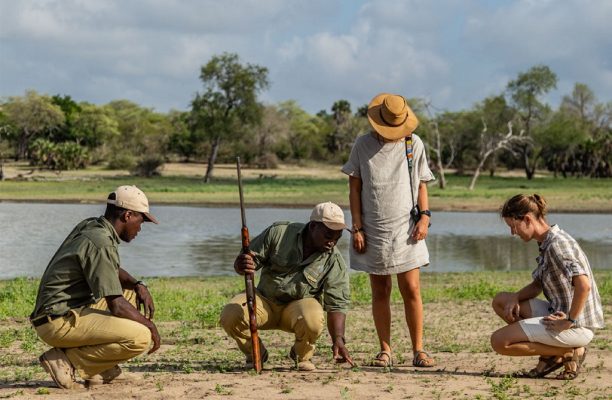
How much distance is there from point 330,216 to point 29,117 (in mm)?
73202

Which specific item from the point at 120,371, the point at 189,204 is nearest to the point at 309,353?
the point at 120,371

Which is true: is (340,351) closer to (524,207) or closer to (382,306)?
(382,306)

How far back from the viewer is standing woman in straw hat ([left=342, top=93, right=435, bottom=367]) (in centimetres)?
766

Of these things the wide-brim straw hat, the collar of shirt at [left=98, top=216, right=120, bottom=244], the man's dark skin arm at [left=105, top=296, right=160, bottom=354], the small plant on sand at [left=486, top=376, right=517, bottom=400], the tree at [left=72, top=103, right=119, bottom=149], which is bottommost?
the small plant on sand at [left=486, top=376, right=517, bottom=400]

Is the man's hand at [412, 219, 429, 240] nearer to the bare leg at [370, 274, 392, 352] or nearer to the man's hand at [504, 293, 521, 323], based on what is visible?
the bare leg at [370, 274, 392, 352]

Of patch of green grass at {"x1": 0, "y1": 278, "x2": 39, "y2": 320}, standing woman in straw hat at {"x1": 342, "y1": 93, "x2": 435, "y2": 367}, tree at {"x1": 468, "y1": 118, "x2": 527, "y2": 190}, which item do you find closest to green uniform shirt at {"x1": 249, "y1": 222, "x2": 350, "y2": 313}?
standing woman in straw hat at {"x1": 342, "y1": 93, "x2": 435, "y2": 367}

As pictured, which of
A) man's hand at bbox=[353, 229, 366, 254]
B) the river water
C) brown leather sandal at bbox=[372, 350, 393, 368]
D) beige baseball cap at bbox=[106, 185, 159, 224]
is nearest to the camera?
beige baseball cap at bbox=[106, 185, 159, 224]

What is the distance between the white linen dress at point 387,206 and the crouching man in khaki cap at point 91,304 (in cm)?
183

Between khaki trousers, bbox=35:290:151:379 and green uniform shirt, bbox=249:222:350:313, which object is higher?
green uniform shirt, bbox=249:222:350:313

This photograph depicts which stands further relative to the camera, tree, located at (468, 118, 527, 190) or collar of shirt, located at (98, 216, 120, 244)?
tree, located at (468, 118, 527, 190)

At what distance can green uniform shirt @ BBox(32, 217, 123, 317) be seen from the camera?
6.32 metres

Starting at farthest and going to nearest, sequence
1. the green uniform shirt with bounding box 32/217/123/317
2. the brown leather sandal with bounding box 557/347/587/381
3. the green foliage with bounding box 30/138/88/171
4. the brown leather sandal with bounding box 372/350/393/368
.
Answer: the green foliage with bounding box 30/138/88/171
the brown leather sandal with bounding box 372/350/393/368
the brown leather sandal with bounding box 557/347/587/381
the green uniform shirt with bounding box 32/217/123/317

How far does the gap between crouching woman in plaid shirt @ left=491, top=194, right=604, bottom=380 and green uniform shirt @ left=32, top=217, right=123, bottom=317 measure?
8.80 feet

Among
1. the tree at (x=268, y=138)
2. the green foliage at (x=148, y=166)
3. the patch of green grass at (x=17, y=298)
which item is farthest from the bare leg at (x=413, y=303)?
the tree at (x=268, y=138)
